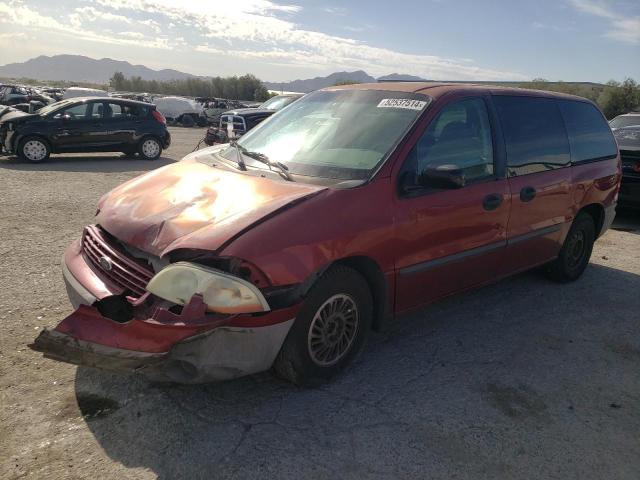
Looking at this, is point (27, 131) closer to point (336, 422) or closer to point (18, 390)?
point (18, 390)

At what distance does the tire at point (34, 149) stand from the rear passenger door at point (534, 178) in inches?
459

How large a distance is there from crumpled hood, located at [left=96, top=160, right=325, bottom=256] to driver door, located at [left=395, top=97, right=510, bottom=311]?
0.71 m

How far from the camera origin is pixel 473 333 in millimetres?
4094

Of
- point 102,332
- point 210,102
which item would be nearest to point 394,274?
point 102,332

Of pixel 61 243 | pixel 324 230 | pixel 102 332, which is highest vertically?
pixel 324 230

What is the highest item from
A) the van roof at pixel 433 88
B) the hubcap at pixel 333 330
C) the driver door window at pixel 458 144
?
the van roof at pixel 433 88

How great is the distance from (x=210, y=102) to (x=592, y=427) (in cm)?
3616

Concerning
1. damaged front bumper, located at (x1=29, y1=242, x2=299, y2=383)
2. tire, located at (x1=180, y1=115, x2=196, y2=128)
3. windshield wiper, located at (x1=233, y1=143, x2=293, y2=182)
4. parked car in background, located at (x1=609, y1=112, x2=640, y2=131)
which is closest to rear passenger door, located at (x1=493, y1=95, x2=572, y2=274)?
windshield wiper, located at (x1=233, y1=143, x2=293, y2=182)

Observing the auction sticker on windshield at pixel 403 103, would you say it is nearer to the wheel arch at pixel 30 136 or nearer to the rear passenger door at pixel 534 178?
the rear passenger door at pixel 534 178

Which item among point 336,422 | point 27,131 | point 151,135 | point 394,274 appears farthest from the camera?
point 151,135

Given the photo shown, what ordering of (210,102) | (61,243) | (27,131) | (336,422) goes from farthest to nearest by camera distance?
(210,102)
(27,131)
(61,243)
(336,422)

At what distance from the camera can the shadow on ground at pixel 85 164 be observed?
38.7ft

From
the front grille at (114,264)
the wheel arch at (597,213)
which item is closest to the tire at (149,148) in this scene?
the front grille at (114,264)

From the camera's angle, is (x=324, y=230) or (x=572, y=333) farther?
(x=572, y=333)
